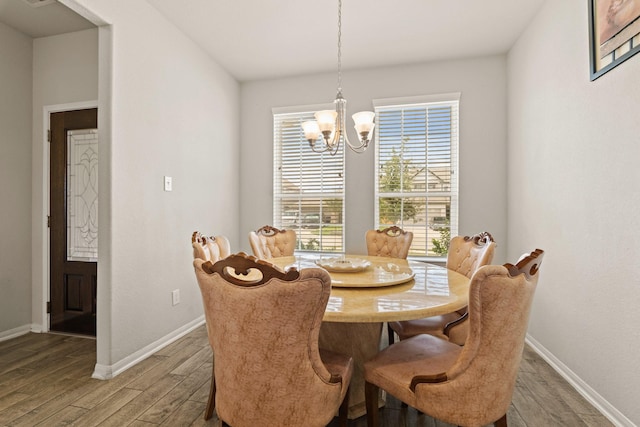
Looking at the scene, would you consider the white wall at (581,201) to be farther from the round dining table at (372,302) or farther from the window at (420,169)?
the round dining table at (372,302)

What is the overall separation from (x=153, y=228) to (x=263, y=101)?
87.3 inches

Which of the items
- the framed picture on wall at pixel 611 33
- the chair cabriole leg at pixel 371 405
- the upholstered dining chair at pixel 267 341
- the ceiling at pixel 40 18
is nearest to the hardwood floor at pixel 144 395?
the chair cabriole leg at pixel 371 405

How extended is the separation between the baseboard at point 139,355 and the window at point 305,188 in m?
1.54

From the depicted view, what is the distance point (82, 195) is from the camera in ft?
10.2

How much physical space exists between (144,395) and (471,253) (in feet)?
7.59

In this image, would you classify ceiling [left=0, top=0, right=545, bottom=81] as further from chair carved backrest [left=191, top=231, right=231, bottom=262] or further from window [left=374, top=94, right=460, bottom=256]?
chair carved backrest [left=191, top=231, right=231, bottom=262]

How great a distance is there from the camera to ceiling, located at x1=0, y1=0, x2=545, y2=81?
8.84 ft

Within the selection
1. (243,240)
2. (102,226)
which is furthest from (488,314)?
(243,240)

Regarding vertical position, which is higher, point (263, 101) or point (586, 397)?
point (263, 101)

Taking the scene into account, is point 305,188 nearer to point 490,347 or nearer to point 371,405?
point 371,405

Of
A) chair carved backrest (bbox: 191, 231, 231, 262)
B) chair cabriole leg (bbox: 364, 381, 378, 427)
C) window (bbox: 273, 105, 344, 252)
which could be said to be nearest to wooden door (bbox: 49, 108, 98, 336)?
chair carved backrest (bbox: 191, 231, 231, 262)

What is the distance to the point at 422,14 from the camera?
2.80 meters

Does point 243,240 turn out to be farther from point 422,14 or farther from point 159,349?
point 422,14

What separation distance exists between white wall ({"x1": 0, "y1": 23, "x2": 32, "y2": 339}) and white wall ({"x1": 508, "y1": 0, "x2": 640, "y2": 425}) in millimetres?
4617
